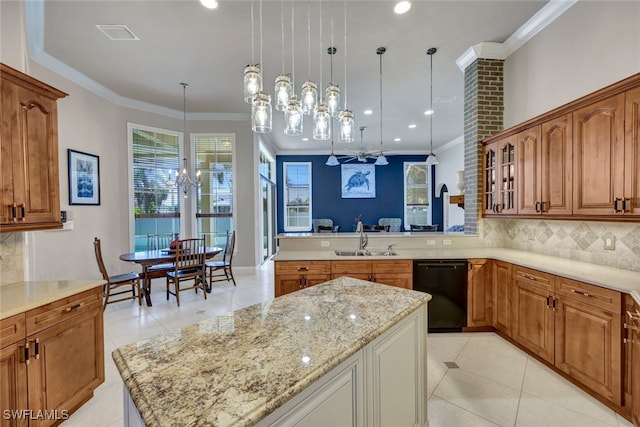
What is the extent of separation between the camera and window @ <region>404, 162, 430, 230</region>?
391 inches

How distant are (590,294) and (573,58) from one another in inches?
90.1

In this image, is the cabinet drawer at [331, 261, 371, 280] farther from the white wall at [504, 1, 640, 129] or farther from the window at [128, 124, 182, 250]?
the window at [128, 124, 182, 250]

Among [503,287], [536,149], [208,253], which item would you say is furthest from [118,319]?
[536,149]

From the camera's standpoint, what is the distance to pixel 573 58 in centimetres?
280

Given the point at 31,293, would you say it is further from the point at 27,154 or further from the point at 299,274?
the point at 299,274

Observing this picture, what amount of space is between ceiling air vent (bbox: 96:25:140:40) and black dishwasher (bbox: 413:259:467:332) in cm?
414

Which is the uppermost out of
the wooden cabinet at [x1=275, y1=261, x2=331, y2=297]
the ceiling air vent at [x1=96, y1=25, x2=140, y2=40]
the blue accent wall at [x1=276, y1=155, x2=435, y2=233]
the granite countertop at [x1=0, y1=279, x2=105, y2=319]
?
the ceiling air vent at [x1=96, y1=25, x2=140, y2=40]

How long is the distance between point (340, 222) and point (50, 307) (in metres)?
8.45

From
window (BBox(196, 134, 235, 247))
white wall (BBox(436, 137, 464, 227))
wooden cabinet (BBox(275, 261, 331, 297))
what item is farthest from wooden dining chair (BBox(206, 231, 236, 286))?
white wall (BBox(436, 137, 464, 227))

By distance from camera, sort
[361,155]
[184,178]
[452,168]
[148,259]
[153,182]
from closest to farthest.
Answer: [148,259]
[184,178]
[153,182]
[361,155]
[452,168]

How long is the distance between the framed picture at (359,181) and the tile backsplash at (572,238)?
6183mm

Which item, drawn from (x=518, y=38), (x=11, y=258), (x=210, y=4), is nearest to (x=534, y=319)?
(x=518, y=38)

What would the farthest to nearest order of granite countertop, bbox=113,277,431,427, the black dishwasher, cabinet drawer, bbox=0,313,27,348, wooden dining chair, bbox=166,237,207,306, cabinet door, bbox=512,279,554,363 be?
1. wooden dining chair, bbox=166,237,207,306
2. the black dishwasher
3. cabinet door, bbox=512,279,554,363
4. cabinet drawer, bbox=0,313,27,348
5. granite countertop, bbox=113,277,431,427

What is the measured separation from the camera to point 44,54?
3586mm
